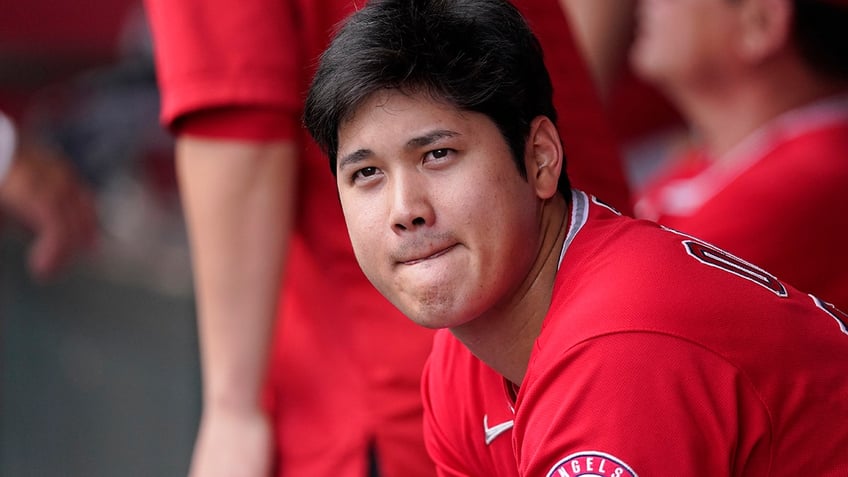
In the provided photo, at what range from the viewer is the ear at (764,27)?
269 centimetres

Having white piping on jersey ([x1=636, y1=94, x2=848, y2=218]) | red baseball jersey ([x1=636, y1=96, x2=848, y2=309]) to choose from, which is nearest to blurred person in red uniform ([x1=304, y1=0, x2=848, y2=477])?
red baseball jersey ([x1=636, y1=96, x2=848, y2=309])

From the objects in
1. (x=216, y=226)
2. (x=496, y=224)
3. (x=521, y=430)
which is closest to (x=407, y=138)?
(x=496, y=224)

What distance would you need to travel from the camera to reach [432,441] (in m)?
1.52

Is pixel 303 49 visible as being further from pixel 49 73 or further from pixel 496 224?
pixel 49 73

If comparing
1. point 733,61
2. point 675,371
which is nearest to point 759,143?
point 733,61

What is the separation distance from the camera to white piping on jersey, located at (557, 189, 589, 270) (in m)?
1.32

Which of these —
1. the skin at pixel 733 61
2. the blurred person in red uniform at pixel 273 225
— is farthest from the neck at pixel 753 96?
the blurred person in red uniform at pixel 273 225

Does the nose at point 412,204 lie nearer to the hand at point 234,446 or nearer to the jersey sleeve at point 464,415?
the jersey sleeve at point 464,415

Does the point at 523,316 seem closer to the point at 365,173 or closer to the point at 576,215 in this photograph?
the point at 576,215

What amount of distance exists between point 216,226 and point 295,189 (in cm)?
13

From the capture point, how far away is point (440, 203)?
4.02 feet

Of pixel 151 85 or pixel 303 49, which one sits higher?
pixel 303 49

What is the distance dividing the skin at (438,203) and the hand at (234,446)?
1.87ft

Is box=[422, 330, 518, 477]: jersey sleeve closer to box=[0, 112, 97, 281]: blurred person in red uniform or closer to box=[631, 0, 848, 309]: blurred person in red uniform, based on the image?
box=[631, 0, 848, 309]: blurred person in red uniform
